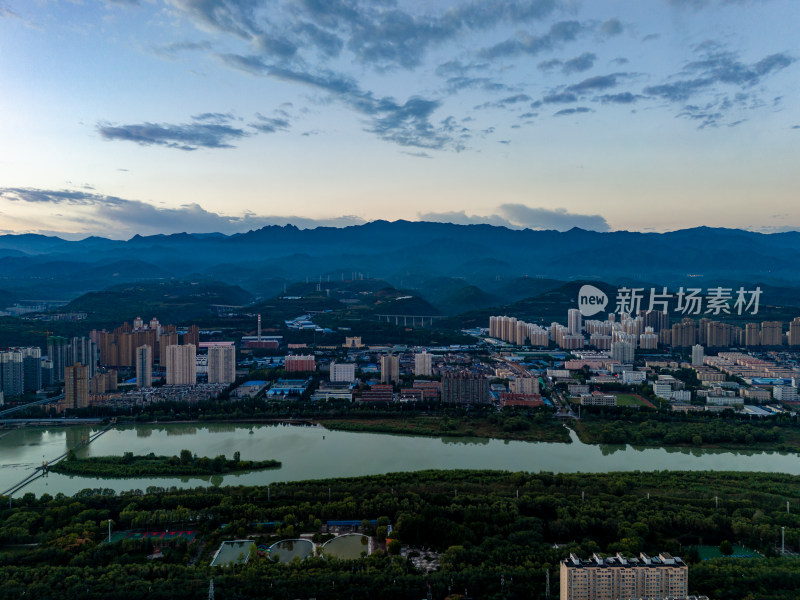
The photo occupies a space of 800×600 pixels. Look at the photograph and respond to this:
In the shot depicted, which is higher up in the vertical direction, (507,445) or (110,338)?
(110,338)

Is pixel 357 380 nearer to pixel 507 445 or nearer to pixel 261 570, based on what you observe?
pixel 507 445

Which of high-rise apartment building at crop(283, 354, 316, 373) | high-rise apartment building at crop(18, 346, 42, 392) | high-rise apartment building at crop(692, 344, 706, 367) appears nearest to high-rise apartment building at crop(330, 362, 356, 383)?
high-rise apartment building at crop(283, 354, 316, 373)

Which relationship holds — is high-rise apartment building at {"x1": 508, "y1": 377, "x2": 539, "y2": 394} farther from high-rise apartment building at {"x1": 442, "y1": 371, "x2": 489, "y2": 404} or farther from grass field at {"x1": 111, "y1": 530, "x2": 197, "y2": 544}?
grass field at {"x1": 111, "y1": 530, "x2": 197, "y2": 544}

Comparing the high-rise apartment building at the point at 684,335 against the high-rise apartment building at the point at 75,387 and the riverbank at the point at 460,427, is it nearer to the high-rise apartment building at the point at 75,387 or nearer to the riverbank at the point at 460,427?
the riverbank at the point at 460,427

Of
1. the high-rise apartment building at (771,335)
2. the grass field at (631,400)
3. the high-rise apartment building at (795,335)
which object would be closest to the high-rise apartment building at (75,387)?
the grass field at (631,400)

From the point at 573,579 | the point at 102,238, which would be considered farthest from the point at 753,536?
the point at 102,238
